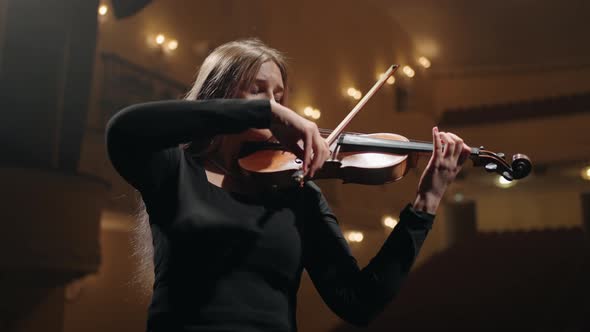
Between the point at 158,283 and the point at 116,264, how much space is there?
2274 mm

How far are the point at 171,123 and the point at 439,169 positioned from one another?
17.6 inches

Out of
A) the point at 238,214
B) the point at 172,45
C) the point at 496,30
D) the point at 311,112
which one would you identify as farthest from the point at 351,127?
the point at 496,30

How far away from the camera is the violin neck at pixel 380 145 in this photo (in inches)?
45.4

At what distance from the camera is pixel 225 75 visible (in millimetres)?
1040

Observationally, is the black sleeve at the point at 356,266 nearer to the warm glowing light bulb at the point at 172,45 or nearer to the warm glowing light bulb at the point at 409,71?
the warm glowing light bulb at the point at 172,45

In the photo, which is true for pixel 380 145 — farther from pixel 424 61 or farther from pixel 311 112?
pixel 424 61

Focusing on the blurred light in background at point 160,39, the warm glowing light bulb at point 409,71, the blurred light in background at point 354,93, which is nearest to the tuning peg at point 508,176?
the blurred light in background at point 160,39

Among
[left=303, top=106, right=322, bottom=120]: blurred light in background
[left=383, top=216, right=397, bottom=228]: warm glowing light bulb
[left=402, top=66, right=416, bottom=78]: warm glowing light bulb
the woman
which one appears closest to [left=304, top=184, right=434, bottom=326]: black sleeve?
the woman

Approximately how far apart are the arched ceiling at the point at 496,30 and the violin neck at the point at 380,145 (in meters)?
4.39

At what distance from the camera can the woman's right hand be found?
2.83ft

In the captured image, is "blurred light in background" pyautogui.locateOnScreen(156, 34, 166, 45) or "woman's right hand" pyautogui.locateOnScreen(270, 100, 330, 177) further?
"blurred light in background" pyautogui.locateOnScreen(156, 34, 166, 45)

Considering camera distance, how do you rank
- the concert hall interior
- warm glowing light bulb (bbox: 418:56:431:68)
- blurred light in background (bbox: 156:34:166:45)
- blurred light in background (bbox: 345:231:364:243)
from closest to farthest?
the concert hall interior
blurred light in background (bbox: 156:34:166:45)
blurred light in background (bbox: 345:231:364:243)
warm glowing light bulb (bbox: 418:56:431:68)

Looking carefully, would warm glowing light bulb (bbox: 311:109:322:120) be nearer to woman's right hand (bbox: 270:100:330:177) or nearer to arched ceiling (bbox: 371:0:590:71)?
arched ceiling (bbox: 371:0:590:71)

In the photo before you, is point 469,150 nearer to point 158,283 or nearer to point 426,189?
point 426,189
